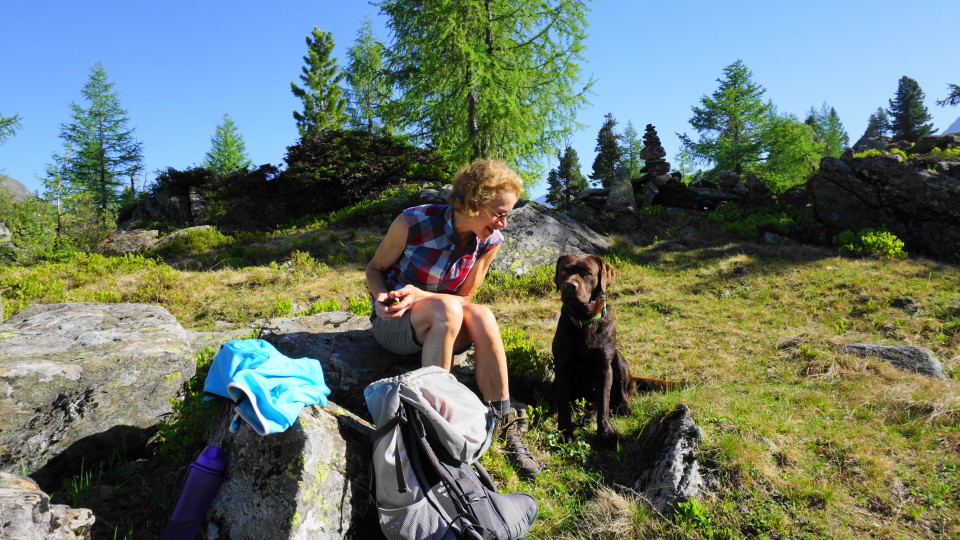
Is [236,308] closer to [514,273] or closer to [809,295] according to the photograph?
[514,273]

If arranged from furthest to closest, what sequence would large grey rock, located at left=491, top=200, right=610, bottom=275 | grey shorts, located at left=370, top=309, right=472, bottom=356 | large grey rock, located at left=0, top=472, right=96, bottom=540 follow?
large grey rock, located at left=491, top=200, right=610, bottom=275
grey shorts, located at left=370, top=309, right=472, bottom=356
large grey rock, located at left=0, top=472, right=96, bottom=540

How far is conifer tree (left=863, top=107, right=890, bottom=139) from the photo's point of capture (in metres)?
42.3

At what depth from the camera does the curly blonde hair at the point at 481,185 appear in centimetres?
316

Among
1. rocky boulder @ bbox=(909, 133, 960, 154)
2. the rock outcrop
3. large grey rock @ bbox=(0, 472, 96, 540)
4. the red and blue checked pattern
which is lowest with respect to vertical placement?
large grey rock @ bbox=(0, 472, 96, 540)

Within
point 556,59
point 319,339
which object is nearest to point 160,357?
point 319,339

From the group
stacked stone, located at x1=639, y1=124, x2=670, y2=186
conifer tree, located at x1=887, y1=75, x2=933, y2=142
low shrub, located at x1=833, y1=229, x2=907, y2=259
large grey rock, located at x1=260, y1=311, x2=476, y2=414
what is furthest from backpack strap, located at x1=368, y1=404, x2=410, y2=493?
conifer tree, located at x1=887, y1=75, x2=933, y2=142

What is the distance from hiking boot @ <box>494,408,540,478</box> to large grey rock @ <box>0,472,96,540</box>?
204 centimetres

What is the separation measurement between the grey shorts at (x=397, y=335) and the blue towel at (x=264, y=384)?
0.75 metres

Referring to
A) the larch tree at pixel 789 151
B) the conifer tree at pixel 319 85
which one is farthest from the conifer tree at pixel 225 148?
the larch tree at pixel 789 151

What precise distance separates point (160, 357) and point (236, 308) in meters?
3.70

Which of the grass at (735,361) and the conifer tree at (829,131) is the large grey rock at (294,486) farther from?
the conifer tree at (829,131)

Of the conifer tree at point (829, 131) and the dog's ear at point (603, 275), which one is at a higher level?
the conifer tree at point (829, 131)

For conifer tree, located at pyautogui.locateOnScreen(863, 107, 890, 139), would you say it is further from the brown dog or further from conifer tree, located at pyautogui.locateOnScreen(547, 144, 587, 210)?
the brown dog

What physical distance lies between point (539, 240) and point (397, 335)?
6.59m
